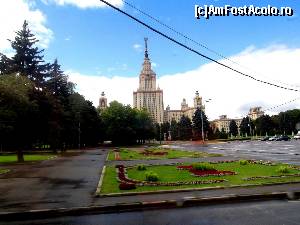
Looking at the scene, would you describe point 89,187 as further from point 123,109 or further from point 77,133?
point 123,109

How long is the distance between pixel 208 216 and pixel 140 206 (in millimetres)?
2552

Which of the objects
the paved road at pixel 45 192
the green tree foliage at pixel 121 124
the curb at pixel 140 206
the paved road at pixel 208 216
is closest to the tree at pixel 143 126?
the green tree foliage at pixel 121 124

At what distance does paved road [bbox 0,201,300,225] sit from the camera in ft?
34.0

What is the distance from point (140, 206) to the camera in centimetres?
1288

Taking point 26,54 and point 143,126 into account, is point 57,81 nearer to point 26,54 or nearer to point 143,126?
point 26,54

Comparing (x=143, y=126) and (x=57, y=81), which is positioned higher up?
(x=57, y=81)

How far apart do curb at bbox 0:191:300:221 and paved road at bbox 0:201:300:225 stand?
496mm

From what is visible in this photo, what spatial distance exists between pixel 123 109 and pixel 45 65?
40.0 m

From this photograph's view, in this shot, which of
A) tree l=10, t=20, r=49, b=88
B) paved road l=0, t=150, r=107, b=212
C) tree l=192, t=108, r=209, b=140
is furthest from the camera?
tree l=192, t=108, r=209, b=140

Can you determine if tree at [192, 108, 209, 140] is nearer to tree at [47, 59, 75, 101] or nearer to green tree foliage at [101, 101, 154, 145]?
green tree foliage at [101, 101, 154, 145]

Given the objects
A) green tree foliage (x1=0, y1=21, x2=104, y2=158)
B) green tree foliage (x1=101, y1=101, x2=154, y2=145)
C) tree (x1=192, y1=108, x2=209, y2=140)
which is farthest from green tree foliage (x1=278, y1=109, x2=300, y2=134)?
green tree foliage (x1=0, y1=21, x2=104, y2=158)

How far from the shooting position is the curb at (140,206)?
12156 mm

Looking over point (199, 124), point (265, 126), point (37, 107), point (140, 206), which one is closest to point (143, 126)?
point (199, 124)

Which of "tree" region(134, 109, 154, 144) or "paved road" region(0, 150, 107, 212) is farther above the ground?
"tree" region(134, 109, 154, 144)
